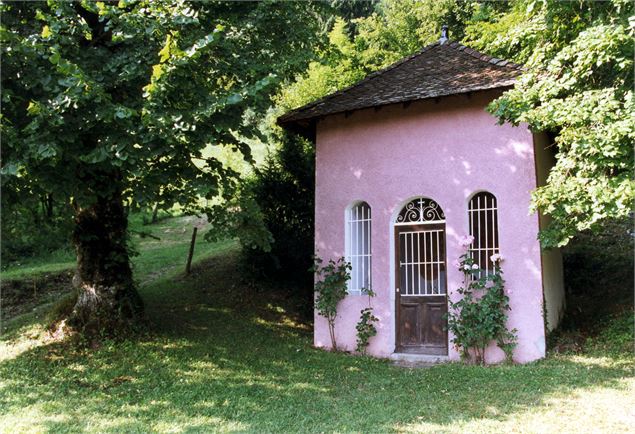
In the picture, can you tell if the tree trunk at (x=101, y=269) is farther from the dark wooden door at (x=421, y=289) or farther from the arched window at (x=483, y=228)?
the arched window at (x=483, y=228)

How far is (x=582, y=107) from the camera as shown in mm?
6410

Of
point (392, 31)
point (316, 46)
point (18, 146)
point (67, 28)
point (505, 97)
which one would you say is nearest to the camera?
point (18, 146)

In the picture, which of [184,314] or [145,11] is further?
[184,314]

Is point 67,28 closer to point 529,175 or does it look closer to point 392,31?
point 529,175

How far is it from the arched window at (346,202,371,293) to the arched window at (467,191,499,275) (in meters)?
1.96

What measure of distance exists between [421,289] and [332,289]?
5.41ft

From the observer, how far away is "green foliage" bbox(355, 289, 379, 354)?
897 cm

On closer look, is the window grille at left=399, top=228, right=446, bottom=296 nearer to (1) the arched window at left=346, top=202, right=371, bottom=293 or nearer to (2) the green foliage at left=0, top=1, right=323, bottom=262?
(1) the arched window at left=346, top=202, right=371, bottom=293

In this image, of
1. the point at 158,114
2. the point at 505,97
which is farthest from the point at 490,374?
the point at 158,114

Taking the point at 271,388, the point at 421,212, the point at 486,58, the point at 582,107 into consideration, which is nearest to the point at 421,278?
the point at 421,212

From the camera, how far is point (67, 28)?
6594mm

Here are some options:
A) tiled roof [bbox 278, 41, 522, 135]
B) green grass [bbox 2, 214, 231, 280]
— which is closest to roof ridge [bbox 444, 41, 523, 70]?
tiled roof [bbox 278, 41, 522, 135]

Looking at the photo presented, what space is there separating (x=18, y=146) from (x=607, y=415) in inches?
291

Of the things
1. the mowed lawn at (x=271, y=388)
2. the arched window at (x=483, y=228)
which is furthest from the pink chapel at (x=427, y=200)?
the mowed lawn at (x=271, y=388)
